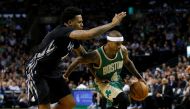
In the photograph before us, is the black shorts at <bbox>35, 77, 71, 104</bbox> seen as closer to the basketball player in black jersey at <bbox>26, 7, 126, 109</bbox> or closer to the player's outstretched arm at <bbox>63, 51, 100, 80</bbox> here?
the basketball player in black jersey at <bbox>26, 7, 126, 109</bbox>

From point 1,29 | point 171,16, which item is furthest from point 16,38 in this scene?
point 171,16

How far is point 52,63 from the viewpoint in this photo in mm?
6875

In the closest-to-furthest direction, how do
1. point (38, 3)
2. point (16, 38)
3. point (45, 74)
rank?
point (45, 74) < point (16, 38) < point (38, 3)

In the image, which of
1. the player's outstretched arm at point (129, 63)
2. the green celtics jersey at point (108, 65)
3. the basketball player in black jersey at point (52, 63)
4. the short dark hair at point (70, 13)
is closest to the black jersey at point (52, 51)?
the basketball player in black jersey at point (52, 63)

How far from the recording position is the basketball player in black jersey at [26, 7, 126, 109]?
22.1 feet

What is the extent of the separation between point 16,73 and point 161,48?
648 centimetres

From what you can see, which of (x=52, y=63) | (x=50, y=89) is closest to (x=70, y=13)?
(x=52, y=63)

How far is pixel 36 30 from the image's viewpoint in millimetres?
29781

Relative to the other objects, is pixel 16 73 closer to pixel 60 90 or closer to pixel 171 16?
pixel 171 16

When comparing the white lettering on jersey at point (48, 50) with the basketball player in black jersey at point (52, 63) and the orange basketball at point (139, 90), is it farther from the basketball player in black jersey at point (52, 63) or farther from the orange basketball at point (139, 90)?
the orange basketball at point (139, 90)

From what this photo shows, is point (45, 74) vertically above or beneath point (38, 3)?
beneath

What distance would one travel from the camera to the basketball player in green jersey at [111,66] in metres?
8.30

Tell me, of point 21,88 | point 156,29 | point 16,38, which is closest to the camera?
point 21,88

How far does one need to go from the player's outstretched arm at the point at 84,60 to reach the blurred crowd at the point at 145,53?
534 centimetres
